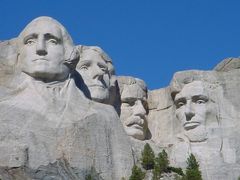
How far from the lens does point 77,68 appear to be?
23.8 m

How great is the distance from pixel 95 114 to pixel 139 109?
2.52m

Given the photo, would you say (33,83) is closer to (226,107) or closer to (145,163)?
(145,163)

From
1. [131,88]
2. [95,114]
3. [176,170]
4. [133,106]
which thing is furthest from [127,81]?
[176,170]

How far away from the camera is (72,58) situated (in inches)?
888

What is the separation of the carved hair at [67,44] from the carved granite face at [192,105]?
292 centimetres

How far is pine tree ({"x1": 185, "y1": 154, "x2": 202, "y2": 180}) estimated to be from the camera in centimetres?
2075

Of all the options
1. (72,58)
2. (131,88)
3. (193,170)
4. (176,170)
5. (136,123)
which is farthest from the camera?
(131,88)

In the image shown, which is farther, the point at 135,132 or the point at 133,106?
the point at 133,106

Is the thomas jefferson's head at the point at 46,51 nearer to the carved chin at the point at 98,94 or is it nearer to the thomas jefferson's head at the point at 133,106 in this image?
the carved chin at the point at 98,94

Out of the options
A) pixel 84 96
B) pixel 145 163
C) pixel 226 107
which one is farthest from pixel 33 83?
pixel 226 107

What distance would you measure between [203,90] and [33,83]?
167 inches

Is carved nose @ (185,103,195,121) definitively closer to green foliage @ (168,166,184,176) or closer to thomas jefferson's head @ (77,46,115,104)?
thomas jefferson's head @ (77,46,115,104)

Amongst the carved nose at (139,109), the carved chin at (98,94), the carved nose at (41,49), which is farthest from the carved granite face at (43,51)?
the carved nose at (139,109)

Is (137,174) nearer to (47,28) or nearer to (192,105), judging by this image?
(192,105)
